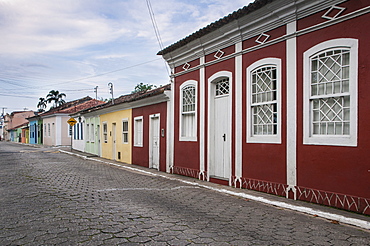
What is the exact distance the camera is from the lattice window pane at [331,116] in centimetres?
630

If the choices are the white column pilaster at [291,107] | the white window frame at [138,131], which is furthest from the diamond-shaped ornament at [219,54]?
the white window frame at [138,131]

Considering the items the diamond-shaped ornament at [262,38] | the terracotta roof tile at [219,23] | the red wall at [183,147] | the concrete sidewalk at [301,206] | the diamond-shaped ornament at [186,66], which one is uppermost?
the terracotta roof tile at [219,23]

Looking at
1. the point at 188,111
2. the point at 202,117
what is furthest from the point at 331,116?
the point at 188,111

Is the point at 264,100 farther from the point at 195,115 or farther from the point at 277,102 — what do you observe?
the point at 195,115

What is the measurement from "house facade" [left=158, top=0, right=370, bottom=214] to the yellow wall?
6921 mm

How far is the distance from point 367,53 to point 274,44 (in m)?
2.32

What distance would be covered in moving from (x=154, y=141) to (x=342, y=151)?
29.6ft

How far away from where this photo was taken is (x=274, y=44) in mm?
7816

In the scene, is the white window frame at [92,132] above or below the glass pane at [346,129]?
below

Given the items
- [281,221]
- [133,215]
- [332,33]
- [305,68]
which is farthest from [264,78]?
[133,215]

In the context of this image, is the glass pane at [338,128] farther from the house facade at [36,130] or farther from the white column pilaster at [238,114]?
the house facade at [36,130]

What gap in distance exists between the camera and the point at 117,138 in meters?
18.5

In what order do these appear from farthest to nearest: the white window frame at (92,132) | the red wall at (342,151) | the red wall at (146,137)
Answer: the white window frame at (92,132) → the red wall at (146,137) → the red wall at (342,151)

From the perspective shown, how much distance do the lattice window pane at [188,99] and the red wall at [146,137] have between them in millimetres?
1511
